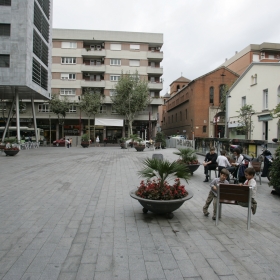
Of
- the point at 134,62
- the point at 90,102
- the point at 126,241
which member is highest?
the point at 134,62

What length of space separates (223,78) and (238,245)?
4655 centimetres

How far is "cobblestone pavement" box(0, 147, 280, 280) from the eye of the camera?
11.1 ft

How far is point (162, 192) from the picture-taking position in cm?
531

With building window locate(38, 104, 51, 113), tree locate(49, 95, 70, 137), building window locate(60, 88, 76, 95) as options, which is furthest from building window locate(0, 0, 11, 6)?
building window locate(38, 104, 51, 113)

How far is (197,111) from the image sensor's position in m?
46.3

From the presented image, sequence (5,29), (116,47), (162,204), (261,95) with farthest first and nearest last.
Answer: (116,47)
(5,29)
(261,95)
(162,204)

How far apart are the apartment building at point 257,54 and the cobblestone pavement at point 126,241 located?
48.6m

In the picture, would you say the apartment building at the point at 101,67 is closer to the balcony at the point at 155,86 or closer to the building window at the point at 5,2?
the balcony at the point at 155,86

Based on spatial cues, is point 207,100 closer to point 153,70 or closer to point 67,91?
point 153,70

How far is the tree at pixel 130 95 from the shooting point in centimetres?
4062

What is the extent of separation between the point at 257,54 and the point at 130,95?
88.2ft

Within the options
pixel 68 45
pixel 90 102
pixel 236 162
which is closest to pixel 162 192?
pixel 236 162

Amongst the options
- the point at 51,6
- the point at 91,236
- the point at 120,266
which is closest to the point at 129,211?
the point at 91,236

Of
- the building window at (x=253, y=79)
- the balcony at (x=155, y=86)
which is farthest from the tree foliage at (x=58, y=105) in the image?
the building window at (x=253, y=79)
